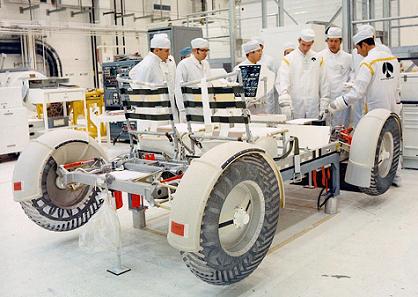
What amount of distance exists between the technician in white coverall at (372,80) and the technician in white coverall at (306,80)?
0.50m

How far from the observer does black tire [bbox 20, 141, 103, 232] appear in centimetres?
334

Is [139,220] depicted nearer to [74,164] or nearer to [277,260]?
[74,164]

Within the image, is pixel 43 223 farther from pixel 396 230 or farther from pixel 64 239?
pixel 396 230

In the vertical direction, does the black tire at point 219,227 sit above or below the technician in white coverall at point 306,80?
below

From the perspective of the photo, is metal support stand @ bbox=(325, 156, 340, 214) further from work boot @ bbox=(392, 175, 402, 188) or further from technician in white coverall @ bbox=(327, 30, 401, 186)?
work boot @ bbox=(392, 175, 402, 188)

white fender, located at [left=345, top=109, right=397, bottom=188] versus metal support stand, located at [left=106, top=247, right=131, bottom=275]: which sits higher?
white fender, located at [left=345, top=109, right=397, bottom=188]

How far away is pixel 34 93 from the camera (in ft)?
24.3

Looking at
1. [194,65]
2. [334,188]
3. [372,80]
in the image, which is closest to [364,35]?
[372,80]

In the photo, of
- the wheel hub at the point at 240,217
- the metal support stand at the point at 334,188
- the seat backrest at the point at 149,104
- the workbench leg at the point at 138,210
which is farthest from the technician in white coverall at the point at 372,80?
the wheel hub at the point at 240,217

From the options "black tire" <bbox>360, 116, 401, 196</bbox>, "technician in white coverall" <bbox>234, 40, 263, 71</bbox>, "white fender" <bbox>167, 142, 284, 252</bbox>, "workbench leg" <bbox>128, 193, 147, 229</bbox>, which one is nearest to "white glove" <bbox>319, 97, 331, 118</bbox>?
"technician in white coverall" <bbox>234, 40, 263, 71</bbox>

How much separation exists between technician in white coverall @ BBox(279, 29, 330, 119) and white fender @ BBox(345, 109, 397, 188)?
1071 mm

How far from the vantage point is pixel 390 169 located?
405 centimetres

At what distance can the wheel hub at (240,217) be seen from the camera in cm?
256

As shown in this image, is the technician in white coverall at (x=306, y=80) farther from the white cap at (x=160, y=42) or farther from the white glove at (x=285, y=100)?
the white cap at (x=160, y=42)
